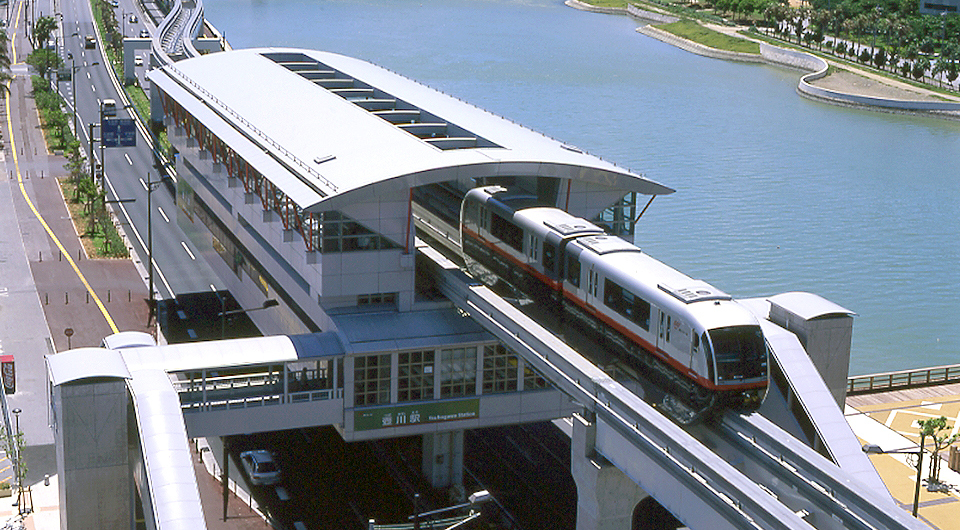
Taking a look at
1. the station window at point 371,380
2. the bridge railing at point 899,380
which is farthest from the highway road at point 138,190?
the bridge railing at point 899,380

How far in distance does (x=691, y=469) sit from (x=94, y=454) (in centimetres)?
1775

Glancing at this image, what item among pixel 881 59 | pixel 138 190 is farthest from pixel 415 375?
pixel 881 59

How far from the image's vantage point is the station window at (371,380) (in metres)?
40.5

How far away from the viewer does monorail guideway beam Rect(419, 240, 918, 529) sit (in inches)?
1052

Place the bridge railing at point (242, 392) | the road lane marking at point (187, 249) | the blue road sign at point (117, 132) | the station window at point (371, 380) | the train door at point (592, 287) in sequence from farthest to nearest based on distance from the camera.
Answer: the blue road sign at point (117, 132)
the road lane marking at point (187, 249)
the station window at point (371, 380)
the bridge railing at point (242, 392)
the train door at point (592, 287)

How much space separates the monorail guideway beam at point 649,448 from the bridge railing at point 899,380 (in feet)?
68.8

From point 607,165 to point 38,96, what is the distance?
8630 cm

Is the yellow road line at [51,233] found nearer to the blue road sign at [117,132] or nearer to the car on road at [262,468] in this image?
the blue road sign at [117,132]

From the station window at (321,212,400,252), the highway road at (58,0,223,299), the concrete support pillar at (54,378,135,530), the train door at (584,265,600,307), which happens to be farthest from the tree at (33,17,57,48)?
the train door at (584,265,600,307)

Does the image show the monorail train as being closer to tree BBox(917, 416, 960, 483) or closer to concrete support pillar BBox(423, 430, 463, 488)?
concrete support pillar BBox(423, 430, 463, 488)

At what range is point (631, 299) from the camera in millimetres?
35875

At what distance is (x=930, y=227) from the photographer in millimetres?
89188

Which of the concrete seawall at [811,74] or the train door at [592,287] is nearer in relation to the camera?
the train door at [592,287]

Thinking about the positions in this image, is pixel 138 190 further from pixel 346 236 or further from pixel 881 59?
pixel 881 59
